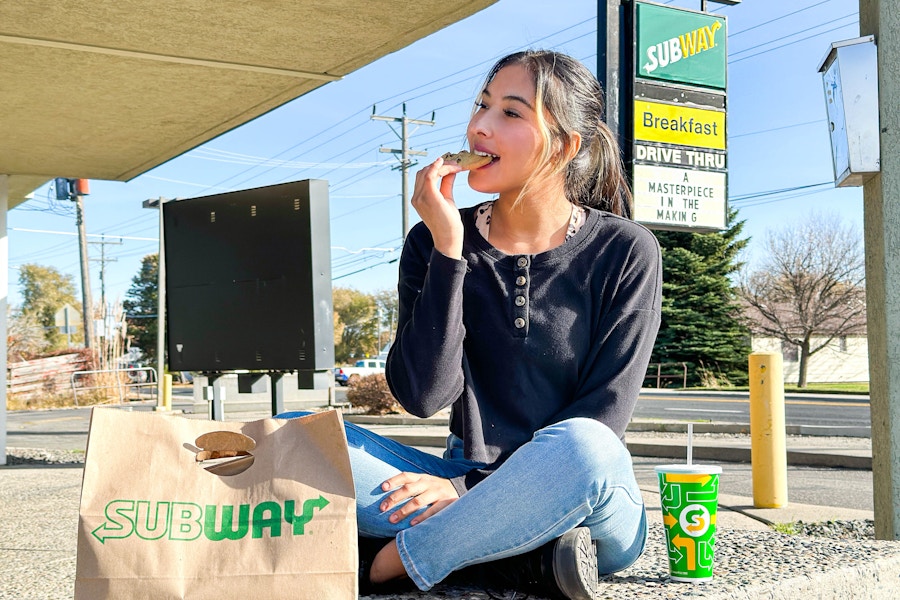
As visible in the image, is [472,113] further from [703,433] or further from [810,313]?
[810,313]

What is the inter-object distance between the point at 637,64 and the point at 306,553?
5.76 meters

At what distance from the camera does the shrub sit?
15227 millimetres

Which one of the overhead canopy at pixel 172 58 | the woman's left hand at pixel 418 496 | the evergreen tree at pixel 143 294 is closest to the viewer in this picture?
the woman's left hand at pixel 418 496

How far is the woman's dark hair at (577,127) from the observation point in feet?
7.32

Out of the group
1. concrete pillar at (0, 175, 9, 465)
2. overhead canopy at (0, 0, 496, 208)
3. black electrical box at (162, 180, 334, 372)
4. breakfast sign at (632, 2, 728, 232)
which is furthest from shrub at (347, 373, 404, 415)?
black electrical box at (162, 180, 334, 372)

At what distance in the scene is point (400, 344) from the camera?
2.11 meters

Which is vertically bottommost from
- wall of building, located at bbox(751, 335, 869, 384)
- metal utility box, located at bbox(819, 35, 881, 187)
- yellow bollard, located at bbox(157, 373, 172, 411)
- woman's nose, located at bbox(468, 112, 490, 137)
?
wall of building, located at bbox(751, 335, 869, 384)

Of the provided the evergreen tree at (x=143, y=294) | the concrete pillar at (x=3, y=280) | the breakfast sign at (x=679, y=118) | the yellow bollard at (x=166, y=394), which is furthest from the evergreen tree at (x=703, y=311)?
the evergreen tree at (x=143, y=294)

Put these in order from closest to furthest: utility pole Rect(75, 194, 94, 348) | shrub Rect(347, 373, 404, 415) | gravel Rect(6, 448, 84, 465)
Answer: gravel Rect(6, 448, 84, 465) → shrub Rect(347, 373, 404, 415) → utility pole Rect(75, 194, 94, 348)

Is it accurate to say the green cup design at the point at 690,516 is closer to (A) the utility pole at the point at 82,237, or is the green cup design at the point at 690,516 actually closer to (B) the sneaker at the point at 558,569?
(B) the sneaker at the point at 558,569

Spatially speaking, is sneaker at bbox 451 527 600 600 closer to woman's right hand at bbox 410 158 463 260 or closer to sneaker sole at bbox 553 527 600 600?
sneaker sole at bbox 553 527 600 600

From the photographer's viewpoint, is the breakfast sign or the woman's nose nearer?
the woman's nose

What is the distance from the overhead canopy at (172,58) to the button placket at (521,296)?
7.62ft

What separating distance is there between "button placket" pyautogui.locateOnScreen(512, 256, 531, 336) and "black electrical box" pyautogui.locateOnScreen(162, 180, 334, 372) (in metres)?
2.78
